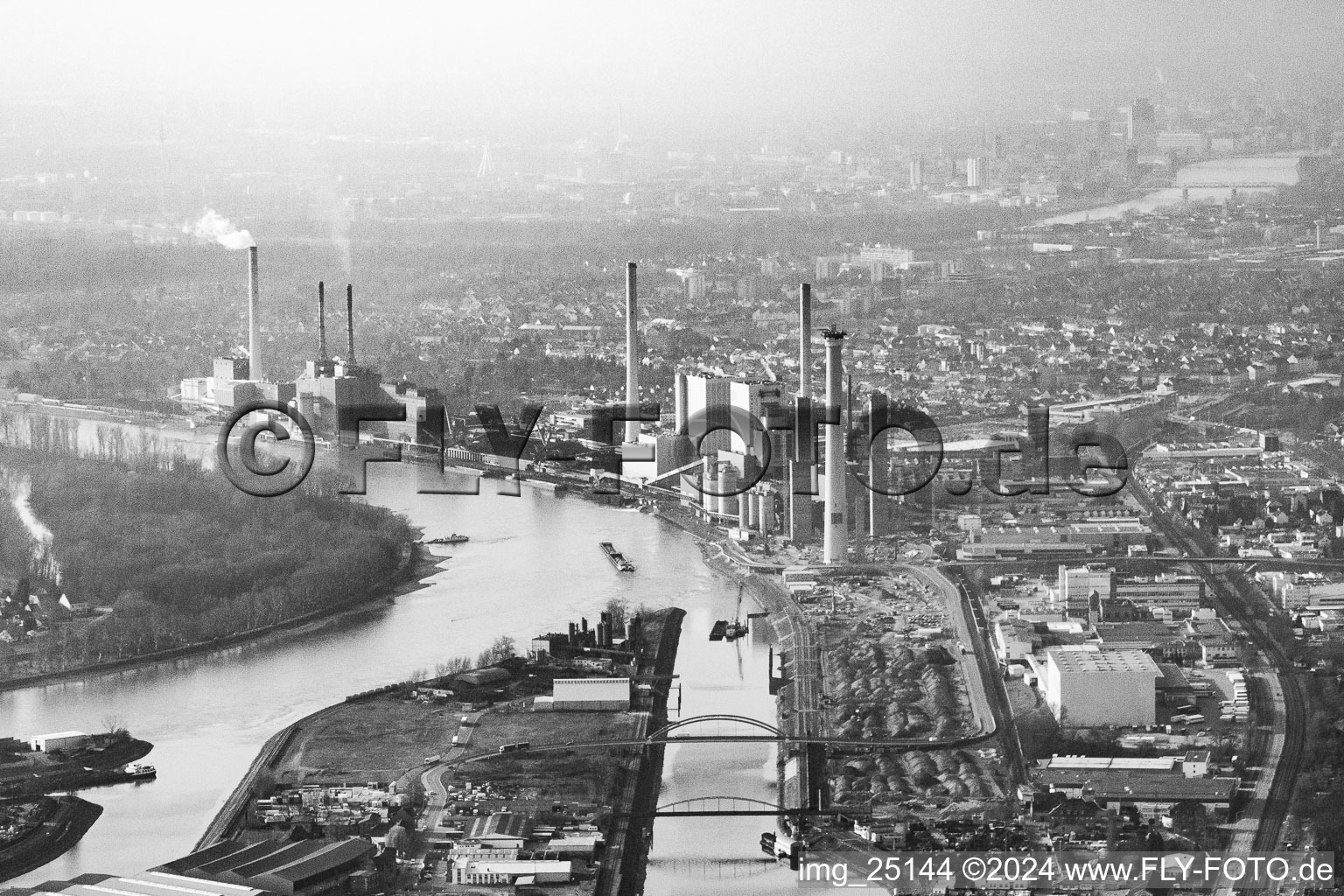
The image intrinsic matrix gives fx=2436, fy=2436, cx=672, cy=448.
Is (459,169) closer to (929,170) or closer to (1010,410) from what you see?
(929,170)

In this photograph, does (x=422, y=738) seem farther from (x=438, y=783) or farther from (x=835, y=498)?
(x=835, y=498)

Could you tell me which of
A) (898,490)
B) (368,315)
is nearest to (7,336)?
(368,315)

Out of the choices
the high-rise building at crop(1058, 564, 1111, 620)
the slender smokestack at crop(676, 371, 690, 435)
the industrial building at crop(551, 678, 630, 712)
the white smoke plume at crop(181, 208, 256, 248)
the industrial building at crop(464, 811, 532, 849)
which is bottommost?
the industrial building at crop(464, 811, 532, 849)

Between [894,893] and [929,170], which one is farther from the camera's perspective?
[929,170]

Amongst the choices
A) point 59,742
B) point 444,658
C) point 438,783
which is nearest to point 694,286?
point 444,658

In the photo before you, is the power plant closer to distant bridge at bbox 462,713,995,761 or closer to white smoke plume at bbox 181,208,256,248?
white smoke plume at bbox 181,208,256,248

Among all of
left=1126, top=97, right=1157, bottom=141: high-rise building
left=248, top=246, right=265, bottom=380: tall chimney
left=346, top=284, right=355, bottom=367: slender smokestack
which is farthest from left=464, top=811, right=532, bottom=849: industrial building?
left=1126, top=97, right=1157, bottom=141: high-rise building
